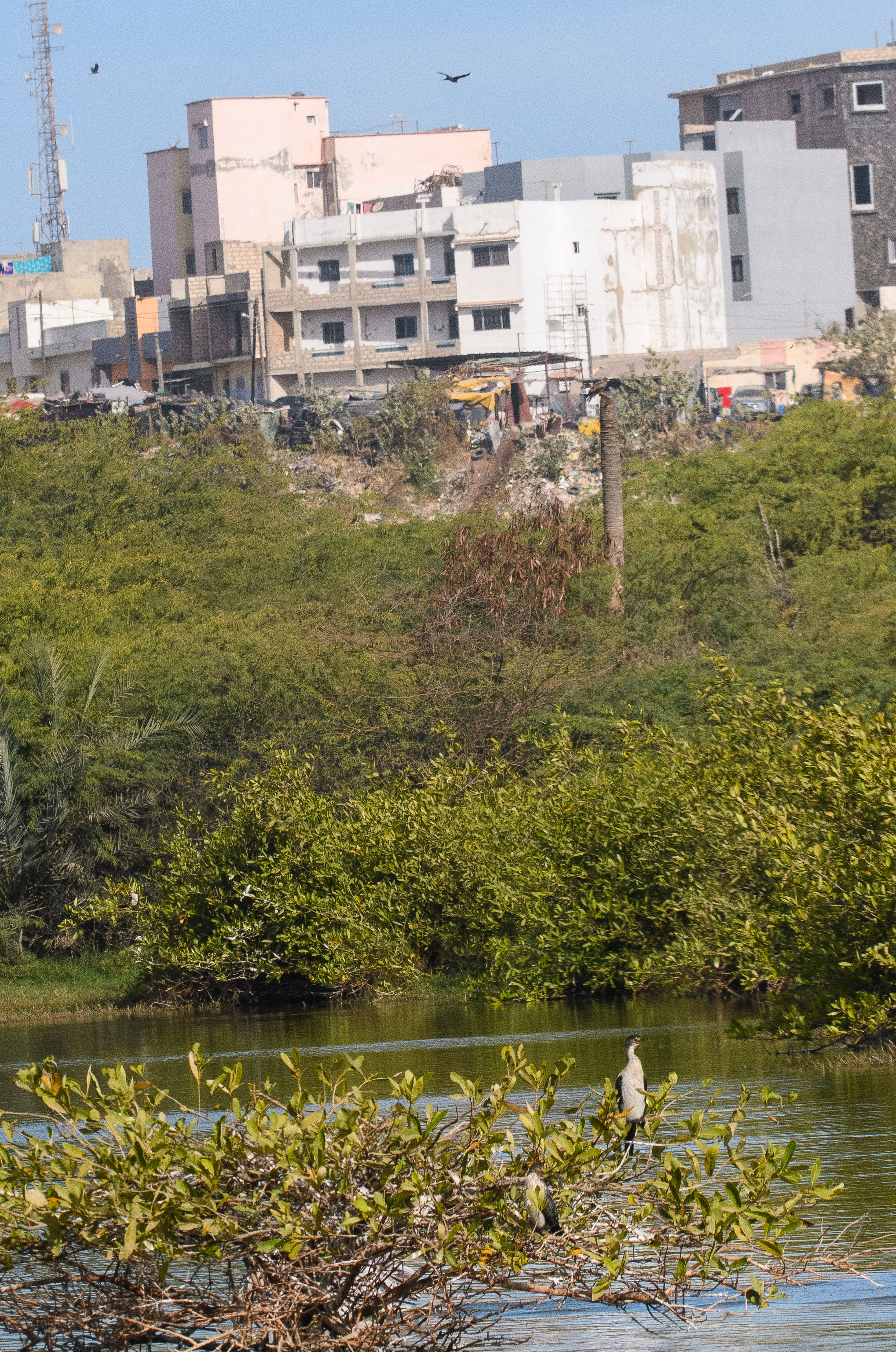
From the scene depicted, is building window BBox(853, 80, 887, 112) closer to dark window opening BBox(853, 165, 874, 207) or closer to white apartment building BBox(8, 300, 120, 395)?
dark window opening BBox(853, 165, 874, 207)

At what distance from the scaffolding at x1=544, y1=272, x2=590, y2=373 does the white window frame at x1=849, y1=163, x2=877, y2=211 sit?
49.5ft

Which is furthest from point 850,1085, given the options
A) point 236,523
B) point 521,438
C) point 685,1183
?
point 521,438

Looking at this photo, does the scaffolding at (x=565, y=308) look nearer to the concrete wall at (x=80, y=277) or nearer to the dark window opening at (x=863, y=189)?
the dark window opening at (x=863, y=189)

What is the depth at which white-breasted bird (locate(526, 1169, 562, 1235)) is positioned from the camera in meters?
7.30

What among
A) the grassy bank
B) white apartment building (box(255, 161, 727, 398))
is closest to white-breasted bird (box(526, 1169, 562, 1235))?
the grassy bank

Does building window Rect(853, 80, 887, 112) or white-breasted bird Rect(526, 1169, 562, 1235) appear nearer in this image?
white-breasted bird Rect(526, 1169, 562, 1235)

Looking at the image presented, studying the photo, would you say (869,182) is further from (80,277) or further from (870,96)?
(80,277)

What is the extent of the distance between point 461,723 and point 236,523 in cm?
1205

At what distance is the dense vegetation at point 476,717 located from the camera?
19422mm

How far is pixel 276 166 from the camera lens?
81.8 metres

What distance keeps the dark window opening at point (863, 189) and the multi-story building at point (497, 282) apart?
30.1 feet

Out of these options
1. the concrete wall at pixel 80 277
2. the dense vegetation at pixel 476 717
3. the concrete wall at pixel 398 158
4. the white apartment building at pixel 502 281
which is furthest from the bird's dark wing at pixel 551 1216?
the concrete wall at pixel 80 277

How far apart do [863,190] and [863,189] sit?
0.09 metres

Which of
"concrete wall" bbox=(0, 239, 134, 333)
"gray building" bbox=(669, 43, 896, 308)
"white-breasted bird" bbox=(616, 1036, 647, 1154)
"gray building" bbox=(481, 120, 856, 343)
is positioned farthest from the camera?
"concrete wall" bbox=(0, 239, 134, 333)
